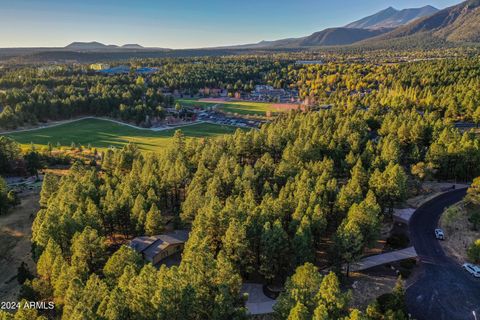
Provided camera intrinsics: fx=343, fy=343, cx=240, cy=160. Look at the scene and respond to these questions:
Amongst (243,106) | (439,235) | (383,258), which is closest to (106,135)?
(243,106)

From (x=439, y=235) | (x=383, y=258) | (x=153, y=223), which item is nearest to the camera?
(x=383, y=258)

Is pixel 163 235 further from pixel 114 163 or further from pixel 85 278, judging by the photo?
pixel 114 163

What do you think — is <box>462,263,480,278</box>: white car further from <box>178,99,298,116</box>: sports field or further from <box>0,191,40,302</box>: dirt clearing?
Result: <box>178,99,298,116</box>: sports field

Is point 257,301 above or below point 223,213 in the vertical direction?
below

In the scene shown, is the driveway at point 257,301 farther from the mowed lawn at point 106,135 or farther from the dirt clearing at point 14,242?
the mowed lawn at point 106,135

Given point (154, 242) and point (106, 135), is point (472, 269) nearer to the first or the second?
point (154, 242)

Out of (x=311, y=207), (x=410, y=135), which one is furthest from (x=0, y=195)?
(x=410, y=135)
